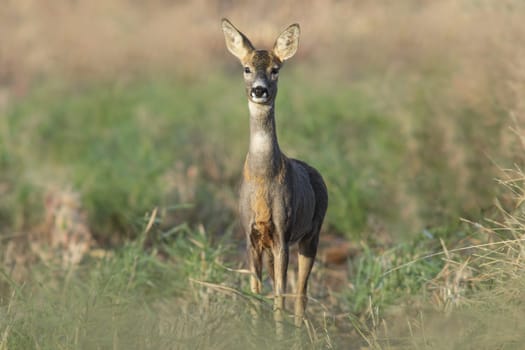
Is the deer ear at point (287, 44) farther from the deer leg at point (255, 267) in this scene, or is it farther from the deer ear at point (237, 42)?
the deer leg at point (255, 267)

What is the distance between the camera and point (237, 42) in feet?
18.7

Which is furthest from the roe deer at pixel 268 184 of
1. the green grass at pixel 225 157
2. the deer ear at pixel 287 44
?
the green grass at pixel 225 157

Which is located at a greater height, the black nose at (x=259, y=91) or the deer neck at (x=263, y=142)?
the black nose at (x=259, y=91)

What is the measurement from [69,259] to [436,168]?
340 cm

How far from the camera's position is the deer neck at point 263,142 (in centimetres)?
549

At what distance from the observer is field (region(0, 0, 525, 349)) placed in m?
5.49

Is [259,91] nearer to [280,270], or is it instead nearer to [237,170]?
[280,270]

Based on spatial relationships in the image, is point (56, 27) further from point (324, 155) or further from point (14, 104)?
point (324, 155)

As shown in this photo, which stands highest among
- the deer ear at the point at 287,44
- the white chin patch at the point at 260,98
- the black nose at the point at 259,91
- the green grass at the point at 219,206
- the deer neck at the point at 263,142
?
the deer ear at the point at 287,44

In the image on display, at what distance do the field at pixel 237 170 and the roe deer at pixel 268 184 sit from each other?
0.25 m

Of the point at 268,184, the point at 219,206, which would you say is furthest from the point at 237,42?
the point at 219,206

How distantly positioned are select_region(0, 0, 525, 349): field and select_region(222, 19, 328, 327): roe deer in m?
0.25

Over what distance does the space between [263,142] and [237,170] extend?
487 centimetres

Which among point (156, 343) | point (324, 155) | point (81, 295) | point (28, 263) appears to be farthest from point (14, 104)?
point (156, 343)
